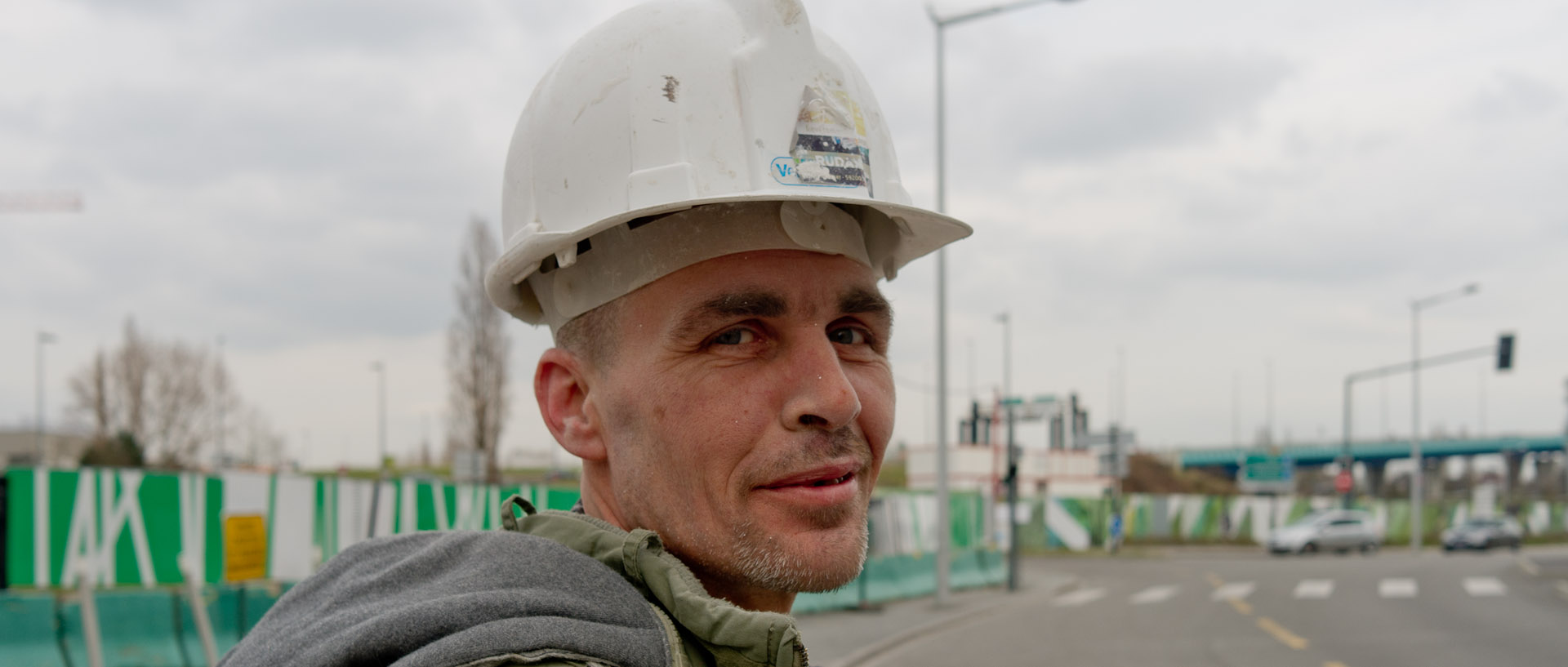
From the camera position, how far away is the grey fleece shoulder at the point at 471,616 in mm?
1128

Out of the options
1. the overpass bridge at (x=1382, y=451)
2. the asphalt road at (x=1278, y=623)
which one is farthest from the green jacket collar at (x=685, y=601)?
the overpass bridge at (x=1382, y=451)

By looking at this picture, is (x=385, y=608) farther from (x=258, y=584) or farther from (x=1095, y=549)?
(x=1095, y=549)

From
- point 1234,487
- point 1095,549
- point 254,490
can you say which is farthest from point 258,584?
point 1234,487

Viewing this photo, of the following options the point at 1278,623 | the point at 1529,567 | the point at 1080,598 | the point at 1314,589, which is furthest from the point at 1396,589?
the point at 1529,567

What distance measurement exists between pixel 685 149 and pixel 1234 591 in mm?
23707

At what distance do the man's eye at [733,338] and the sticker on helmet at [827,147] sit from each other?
0.71ft

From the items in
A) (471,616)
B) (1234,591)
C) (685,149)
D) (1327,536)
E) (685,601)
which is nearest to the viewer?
(471,616)

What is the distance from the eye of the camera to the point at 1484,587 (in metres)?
23.5

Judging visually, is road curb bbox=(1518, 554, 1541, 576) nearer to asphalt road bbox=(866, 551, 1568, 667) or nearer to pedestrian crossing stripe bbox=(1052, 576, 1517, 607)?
asphalt road bbox=(866, 551, 1568, 667)

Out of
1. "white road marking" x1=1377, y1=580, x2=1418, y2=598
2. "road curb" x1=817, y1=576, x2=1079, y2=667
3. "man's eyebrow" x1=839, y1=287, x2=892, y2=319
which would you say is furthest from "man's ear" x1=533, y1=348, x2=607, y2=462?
"white road marking" x1=1377, y1=580, x2=1418, y2=598

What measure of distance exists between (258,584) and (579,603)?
31.7 feet

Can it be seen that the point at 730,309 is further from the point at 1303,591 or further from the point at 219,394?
the point at 219,394

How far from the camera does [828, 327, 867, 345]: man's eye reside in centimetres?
169

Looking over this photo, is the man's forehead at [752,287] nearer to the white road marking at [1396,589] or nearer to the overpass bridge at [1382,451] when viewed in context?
the white road marking at [1396,589]
